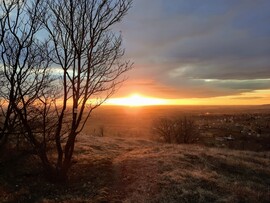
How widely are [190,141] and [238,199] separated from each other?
21690mm

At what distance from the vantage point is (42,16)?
1245cm

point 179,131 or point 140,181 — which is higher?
point 179,131

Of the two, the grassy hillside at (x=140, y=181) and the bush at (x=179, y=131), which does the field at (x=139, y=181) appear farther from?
the bush at (x=179, y=131)

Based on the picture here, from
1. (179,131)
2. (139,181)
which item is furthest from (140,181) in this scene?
(179,131)

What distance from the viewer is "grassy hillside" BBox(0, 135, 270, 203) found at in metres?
11.5

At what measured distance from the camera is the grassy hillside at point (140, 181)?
452 inches

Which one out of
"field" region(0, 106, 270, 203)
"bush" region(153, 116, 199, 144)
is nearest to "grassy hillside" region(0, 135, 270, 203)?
"field" region(0, 106, 270, 203)

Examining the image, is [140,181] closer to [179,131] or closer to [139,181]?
[139,181]

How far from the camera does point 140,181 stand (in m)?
12.6

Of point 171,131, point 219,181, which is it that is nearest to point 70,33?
point 219,181

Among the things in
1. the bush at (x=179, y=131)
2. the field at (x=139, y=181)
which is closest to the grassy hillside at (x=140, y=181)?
the field at (x=139, y=181)

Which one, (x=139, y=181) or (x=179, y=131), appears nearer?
(x=139, y=181)

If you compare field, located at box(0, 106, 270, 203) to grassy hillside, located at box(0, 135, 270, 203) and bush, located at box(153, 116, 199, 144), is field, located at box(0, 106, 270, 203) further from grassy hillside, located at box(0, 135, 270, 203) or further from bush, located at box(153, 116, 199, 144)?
bush, located at box(153, 116, 199, 144)

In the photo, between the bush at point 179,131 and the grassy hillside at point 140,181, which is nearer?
the grassy hillside at point 140,181
